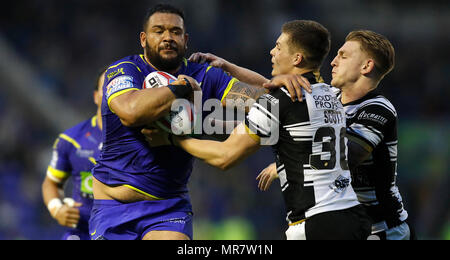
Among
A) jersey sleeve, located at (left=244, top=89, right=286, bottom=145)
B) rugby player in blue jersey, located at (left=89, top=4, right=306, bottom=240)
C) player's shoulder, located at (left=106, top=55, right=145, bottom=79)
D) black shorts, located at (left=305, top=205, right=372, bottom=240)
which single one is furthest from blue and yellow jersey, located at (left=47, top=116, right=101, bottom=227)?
black shorts, located at (left=305, top=205, right=372, bottom=240)

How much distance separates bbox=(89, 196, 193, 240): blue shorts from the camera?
16.0 ft

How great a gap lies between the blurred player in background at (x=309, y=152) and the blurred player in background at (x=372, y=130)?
1.44 feet

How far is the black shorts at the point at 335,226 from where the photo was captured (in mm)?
3959

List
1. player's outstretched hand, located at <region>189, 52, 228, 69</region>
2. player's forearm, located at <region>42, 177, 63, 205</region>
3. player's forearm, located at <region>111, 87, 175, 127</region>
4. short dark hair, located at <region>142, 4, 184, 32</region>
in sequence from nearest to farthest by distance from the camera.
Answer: player's forearm, located at <region>111, 87, 175, 127</region> → short dark hair, located at <region>142, 4, 184, 32</region> → player's outstretched hand, located at <region>189, 52, 228, 69</region> → player's forearm, located at <region>42, 177, 63, 205</region>

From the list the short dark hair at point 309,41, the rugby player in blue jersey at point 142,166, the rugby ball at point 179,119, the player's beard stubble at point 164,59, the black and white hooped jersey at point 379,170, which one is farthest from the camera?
A: the player's beard stubble at point 164,59

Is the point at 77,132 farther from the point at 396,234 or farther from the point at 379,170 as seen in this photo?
the point at 396,234

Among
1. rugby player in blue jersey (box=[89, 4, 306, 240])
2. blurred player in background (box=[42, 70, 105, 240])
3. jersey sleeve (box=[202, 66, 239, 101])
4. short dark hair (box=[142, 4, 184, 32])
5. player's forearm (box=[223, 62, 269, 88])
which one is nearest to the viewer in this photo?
rugby player in blue jersey (box=[89, 4, 306, 240])

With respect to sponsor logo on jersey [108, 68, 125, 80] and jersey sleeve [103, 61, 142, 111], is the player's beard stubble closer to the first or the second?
jersey sleeve [103, 61, 142, 111]

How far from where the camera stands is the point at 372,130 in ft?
15.2

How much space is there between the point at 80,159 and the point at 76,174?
0.21 metres

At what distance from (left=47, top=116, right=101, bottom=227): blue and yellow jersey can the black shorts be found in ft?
13.0

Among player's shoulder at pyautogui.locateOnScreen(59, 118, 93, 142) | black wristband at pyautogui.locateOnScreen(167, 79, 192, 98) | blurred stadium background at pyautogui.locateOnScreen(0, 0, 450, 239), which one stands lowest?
black wristband at pyautogui.locateOnScreen(167, 79, 192, 98)

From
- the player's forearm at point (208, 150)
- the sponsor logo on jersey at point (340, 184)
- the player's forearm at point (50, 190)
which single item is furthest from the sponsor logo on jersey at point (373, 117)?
the player's forearm at point (50, 190)

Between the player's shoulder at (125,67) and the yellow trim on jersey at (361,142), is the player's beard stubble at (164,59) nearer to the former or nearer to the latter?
the player's shoulder at (125,67)
